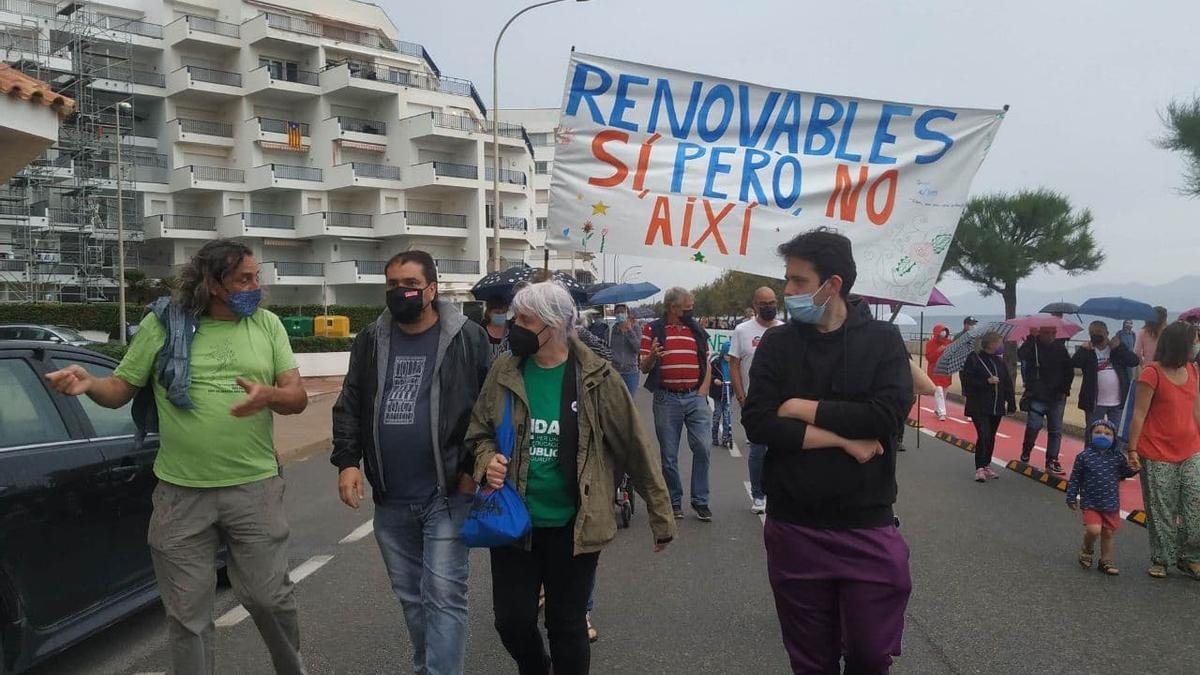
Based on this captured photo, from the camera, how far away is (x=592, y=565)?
3.19m

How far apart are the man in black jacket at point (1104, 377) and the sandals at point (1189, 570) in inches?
164

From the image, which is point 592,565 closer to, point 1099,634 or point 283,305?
point 1099,634

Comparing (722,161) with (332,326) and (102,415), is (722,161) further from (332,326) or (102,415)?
(332,326)

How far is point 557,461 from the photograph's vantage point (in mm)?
3119

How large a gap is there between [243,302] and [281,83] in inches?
1826

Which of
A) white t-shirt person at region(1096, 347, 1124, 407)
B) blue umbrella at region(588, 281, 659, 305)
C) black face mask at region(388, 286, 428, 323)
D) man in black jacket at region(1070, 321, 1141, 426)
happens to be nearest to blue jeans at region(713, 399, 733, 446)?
blue umbrella at region(588, 281, 659, 305)

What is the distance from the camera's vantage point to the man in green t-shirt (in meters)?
3.24

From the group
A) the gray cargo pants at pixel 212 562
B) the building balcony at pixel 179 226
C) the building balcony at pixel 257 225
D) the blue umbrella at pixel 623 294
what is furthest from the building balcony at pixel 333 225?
the gray cargo pants at pixel 212 562

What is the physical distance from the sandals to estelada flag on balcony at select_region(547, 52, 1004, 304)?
316 cm

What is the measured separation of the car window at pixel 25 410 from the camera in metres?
3.73

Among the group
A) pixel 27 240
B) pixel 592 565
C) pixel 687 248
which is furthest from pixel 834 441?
pixel 27 240

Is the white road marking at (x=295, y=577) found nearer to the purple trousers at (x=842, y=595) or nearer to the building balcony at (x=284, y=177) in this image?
the purple trousers at (x=842, y=595)

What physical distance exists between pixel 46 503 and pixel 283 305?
1757 inches

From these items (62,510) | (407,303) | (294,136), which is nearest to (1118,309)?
(407,303)
